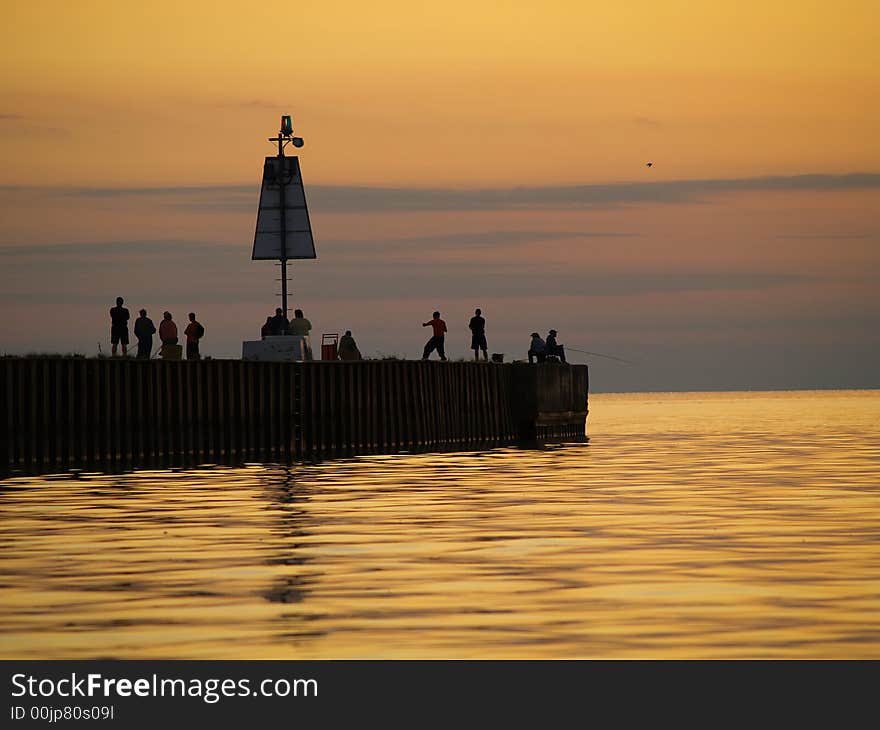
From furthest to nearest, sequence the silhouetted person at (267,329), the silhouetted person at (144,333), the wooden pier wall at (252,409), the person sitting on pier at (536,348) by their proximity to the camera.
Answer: the person sitting on pier at (536,348)
the silhouetted person at (267,329)
the silhouetted person at (144,333)
the wooden pier wall at (252,409)

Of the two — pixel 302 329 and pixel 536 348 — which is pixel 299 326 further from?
pixel 536 348

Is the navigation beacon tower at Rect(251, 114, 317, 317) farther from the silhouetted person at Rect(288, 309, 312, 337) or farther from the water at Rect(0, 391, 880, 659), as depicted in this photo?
the water at Rect(0, 391, 880, 659)

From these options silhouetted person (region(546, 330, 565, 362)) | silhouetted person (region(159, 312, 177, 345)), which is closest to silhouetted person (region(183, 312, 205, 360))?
silhouetted person (region(159, 312, 177, 345))

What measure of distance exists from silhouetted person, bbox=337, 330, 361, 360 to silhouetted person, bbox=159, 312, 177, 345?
711 centimetres

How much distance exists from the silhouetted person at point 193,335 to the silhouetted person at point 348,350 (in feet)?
18.8

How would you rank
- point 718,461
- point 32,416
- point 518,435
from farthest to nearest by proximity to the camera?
point 518,435 < point 718,461 < point 32,416

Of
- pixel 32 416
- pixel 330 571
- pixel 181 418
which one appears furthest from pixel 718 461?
pixel 330 571

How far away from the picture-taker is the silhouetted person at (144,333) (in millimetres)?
45312

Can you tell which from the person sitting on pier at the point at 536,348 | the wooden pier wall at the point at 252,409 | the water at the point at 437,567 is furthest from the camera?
the person sitting on pier at the point at 536,348

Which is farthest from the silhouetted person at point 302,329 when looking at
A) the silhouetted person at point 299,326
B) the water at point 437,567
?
the water at point 437,567

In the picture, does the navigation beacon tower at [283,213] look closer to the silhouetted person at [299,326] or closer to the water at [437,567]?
the silhouetted person at [299,326]

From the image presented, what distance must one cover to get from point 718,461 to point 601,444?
13052 mm

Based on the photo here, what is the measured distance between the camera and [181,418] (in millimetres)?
42500
